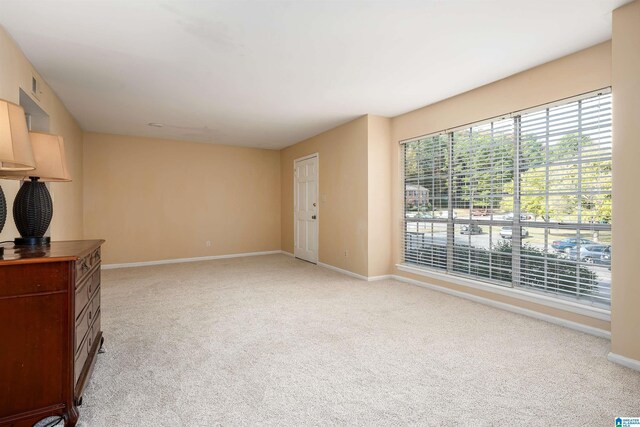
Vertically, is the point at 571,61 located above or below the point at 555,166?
above

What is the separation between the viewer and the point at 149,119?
5.11 metres

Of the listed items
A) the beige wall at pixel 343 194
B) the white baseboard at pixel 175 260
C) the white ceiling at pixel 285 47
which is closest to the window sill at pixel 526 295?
the beige wall at pixel 343 194

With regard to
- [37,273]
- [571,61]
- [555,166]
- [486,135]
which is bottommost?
[37,273]

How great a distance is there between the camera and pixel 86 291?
6.73 ft

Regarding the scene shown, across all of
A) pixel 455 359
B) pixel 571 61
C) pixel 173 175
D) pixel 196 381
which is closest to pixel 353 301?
pixel 455 359

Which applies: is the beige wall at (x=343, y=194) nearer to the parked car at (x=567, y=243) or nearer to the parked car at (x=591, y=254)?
the parked car at (x=567, y=243)

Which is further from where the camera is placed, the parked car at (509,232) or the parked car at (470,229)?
the parked car at (470,229)

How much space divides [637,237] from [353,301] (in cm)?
260

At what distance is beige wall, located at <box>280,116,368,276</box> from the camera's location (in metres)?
5.06

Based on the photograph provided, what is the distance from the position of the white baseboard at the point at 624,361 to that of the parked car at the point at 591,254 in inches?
33.2

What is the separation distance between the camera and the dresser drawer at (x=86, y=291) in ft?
5.99

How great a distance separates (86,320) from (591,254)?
400 cm

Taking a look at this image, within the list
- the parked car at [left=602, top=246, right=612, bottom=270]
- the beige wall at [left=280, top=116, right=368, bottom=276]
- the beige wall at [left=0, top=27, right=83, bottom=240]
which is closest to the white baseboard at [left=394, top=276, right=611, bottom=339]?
the parked car at [left=602, top=246, right=612, bottom=270]

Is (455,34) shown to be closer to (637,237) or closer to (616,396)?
(637,237)
